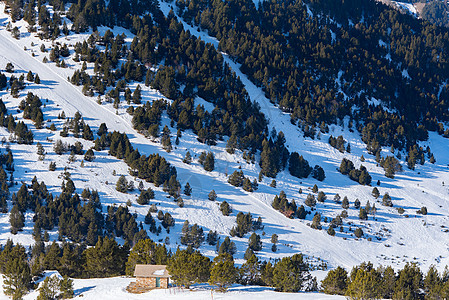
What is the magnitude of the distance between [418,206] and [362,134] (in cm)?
3084

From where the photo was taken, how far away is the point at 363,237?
286 ft

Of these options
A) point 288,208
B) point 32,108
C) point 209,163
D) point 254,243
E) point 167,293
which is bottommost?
point 167,293

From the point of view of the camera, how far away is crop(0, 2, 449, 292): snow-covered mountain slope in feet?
269

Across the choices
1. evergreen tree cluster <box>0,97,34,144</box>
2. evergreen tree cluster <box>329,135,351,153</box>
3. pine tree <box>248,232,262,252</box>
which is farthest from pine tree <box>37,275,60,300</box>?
evergreen tree cluster <box>329,135,351,153</box>

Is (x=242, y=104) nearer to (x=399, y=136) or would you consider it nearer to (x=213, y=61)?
(x=213, y=61)

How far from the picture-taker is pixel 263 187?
96.7m

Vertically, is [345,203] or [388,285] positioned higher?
[345,203]

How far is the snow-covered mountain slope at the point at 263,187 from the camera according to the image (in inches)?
3228

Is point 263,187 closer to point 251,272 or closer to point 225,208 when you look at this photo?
point 225,208

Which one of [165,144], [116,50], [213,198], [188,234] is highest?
[116,50]

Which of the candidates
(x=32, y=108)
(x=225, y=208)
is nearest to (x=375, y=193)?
(x=225, y=208)

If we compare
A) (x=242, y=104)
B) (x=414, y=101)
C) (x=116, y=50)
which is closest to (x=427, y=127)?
(x=414, y=101)

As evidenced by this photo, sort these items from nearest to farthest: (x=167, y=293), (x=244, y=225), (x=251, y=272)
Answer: (x=167, y=293), (x=251, y=272), (x=244, y=225)

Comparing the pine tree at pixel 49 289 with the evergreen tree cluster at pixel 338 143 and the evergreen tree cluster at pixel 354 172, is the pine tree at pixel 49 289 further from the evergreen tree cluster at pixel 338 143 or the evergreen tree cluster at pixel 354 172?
the evergreen tree cluster at pixel 338 143
